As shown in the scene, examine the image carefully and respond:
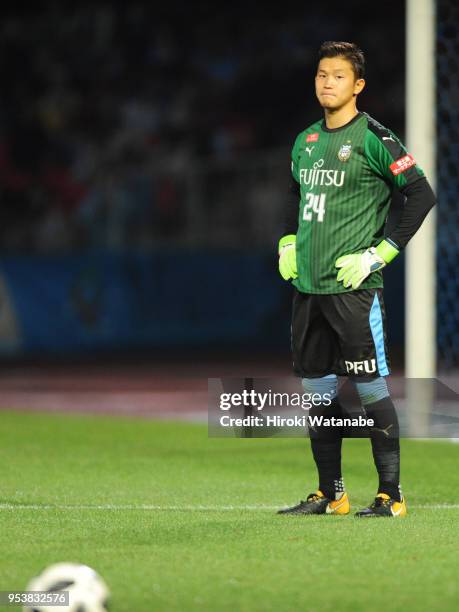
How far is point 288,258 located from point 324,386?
58 centimetres

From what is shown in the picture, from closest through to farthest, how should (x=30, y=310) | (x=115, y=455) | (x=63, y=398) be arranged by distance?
(x=115, y=455) < (x=63, y=398) < (x=30, y=310)

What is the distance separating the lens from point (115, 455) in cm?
908

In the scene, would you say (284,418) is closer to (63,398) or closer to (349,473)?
(349,473)

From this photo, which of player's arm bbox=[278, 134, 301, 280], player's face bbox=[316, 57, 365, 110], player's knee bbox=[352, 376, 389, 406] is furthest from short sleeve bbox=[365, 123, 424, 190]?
Answer: player's knee bbox=[352, 376, 389, 406]

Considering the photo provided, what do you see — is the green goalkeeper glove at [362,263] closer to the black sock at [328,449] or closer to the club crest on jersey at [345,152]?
the club crest on jersey at [345,152]

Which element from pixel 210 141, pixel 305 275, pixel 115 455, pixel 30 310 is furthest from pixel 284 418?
pixel 210 141

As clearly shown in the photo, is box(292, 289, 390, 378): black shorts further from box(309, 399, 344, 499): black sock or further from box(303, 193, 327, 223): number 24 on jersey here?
box(303, 193, 327, 223): number 24 on jersey

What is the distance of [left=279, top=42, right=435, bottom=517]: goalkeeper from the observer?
5.89 m

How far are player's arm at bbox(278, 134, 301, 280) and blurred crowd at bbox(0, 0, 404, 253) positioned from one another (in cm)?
1300

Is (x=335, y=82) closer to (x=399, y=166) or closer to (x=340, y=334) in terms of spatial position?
(x=399, y=166)

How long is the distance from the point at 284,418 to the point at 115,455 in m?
2.91

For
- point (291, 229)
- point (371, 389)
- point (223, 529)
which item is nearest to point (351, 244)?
point (291, 229)

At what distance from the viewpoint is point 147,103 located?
74.6 feet

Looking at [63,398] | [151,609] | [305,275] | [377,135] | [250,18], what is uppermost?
[250,18]
